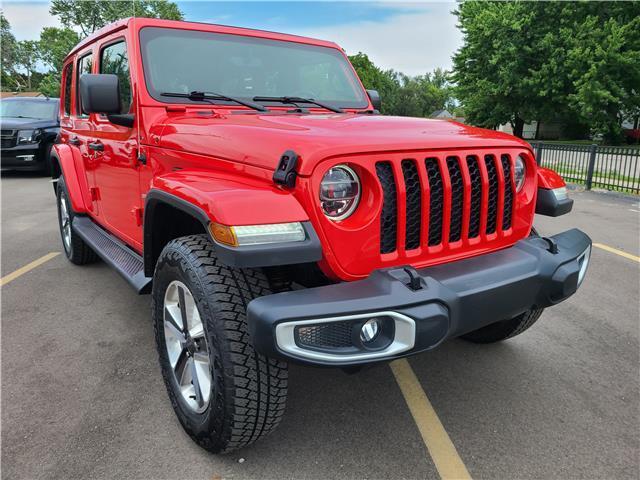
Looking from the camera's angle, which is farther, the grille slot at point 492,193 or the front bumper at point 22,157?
the front bumper at point 22,157

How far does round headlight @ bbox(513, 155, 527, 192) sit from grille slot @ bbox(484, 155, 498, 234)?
277mm

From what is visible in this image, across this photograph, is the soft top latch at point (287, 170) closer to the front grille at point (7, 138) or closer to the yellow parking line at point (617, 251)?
the yellow parking line at point (617, 251)

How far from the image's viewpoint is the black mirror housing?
8.96 feet

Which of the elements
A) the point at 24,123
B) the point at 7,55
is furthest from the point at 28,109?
the point at 7,55

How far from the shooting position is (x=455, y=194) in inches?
87.7

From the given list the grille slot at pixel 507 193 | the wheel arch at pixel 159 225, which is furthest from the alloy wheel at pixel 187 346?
the grille slot at pixel 507 193

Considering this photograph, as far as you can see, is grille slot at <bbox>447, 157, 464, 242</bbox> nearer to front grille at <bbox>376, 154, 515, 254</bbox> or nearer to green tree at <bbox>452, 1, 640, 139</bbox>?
front grille at <bbox>376, 154, 515, 254</bbox>

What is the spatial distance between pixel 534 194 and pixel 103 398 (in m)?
2.54

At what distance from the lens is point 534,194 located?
8.47 feet

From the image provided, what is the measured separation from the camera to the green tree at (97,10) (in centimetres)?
4662

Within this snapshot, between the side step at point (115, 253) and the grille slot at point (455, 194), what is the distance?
167cm

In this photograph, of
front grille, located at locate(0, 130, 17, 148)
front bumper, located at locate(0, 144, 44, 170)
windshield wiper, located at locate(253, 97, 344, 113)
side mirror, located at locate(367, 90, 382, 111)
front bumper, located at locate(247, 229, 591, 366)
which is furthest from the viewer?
front bumper, located at locate(0, 144, 44, 170)

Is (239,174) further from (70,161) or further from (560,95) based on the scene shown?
(560,95)

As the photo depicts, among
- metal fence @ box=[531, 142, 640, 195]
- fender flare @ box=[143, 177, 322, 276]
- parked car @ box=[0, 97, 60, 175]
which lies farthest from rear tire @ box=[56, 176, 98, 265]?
metal fence @ box=[531, 142, 640, 195]
